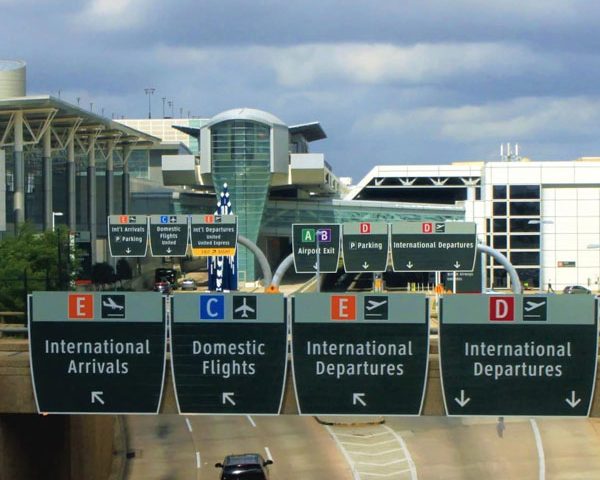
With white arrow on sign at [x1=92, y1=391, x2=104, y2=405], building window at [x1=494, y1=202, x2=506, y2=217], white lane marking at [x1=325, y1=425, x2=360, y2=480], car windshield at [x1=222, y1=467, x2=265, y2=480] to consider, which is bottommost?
white lane marking at [x1=325, y1=425, x2=360, y2=480]

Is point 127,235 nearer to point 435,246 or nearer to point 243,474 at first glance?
point 435,246

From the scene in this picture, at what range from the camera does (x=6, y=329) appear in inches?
695

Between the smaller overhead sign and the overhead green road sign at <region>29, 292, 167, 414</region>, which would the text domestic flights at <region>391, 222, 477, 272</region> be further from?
the overhead green road sign at <region>29, 292, 167, 414</region>

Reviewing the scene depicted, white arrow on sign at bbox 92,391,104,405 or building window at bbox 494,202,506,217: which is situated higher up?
building window at bbox 494,202,506,217

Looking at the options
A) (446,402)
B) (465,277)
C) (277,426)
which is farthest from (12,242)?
(446,402)

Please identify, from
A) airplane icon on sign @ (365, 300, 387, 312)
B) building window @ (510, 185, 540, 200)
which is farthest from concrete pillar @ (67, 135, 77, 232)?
airplane icon on sign @ (365, 300, 387, 312)

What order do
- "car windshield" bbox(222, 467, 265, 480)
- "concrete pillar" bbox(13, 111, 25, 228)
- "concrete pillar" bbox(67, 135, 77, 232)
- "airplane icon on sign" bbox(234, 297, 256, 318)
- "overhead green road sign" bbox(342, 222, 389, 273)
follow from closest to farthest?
"airplane icon on sign" bbox(234, 297, 256, 318) → "car windshield" bbox(222, 467, 265, 480) → "overhead green road sign" bbox(342, 222, 389, 273) → "concrete pillar" bbox(13, 111, 25, 228) → "concrete pillar" bbox(67, 135, 77, 232)

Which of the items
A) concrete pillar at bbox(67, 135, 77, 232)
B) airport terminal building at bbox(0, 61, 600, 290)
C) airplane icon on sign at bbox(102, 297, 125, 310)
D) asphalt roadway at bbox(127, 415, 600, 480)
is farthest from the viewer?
concrete pillar at bbox(67, 135, 77, 232)

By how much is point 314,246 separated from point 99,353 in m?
27.5

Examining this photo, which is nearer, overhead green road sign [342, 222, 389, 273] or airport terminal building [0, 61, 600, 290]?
overhead green road sign [342, 222, 389, 273]

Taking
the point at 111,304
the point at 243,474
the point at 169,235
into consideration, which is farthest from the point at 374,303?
the point at 169,235

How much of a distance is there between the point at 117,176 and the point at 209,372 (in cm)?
9180

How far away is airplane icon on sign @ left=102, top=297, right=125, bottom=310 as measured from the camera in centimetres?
1608

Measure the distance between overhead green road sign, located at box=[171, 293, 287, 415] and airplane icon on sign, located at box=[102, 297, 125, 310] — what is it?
2.95 ft
